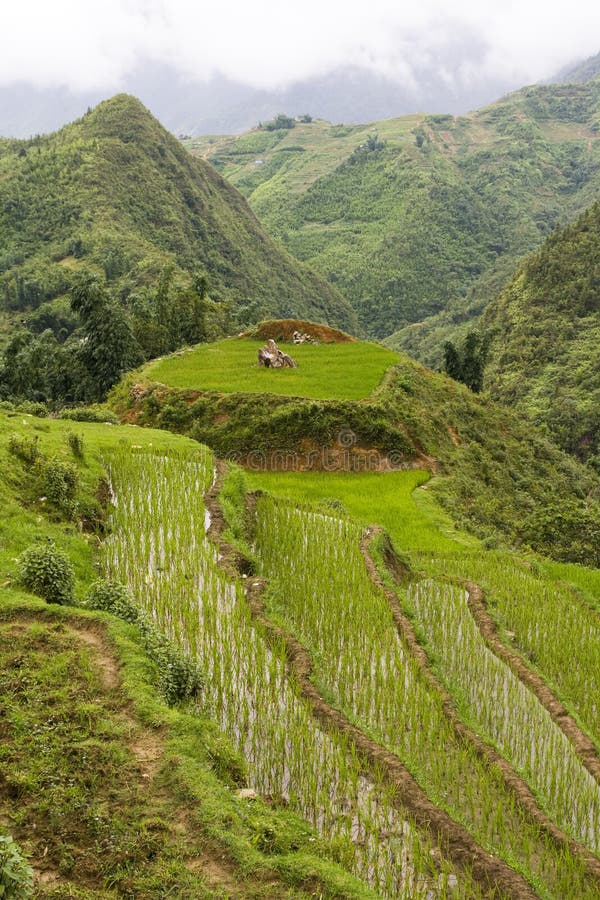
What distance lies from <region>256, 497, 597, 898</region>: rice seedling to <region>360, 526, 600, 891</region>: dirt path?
0.07m

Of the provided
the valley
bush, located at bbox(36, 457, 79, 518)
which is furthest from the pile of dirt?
bush, located at bbox(36, 457, 79, 518)

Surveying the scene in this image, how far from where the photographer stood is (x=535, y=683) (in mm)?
9859

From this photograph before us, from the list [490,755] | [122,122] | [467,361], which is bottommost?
[490,755]

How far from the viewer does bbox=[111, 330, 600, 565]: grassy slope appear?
68.4 feet

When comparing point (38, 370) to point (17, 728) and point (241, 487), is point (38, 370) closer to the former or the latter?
point (241, 487)

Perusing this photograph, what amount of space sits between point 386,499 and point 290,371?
35.9 ft

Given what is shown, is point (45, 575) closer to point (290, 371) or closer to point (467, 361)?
point (290, 371)

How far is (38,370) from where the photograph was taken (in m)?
37.4

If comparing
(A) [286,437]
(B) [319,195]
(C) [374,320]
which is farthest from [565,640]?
(B) [319,195]

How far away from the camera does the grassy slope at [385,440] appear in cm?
2086

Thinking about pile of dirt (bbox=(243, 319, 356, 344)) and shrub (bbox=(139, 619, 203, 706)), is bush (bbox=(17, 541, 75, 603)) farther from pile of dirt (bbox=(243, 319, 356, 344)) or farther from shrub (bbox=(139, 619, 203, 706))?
pile of dirt (bbox=(243, 319, 356, 344))

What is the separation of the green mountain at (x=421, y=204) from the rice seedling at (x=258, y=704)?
76129 mm

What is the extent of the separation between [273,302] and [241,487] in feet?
252

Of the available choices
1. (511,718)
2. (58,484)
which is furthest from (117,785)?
(58,484)
